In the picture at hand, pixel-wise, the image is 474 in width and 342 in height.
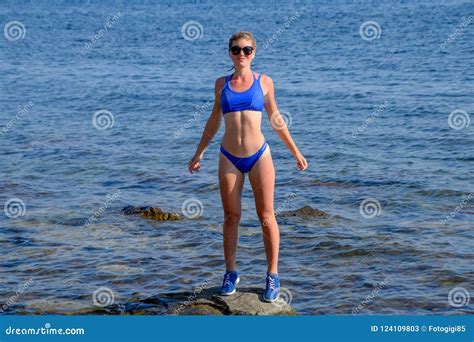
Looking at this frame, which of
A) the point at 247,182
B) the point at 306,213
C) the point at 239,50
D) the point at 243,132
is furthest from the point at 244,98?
the point at 247,182

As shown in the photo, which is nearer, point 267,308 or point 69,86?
point 267,308

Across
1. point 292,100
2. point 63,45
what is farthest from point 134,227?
point 63,45

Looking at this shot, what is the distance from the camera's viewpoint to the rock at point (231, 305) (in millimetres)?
8383

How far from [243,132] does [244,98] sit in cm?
35

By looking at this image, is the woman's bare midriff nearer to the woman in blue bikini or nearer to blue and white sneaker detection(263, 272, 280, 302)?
the woman in blue bikini

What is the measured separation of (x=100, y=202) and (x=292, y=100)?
37.0 feet

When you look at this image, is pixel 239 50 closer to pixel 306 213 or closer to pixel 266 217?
pixel 266 217

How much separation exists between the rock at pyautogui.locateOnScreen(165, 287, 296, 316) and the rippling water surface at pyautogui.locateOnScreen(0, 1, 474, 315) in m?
0.90

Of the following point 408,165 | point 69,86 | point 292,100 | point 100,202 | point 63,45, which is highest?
point 63,45

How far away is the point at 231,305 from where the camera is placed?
27.7 feet

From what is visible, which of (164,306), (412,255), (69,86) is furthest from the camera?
(69,86)

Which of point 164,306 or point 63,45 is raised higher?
point 63,45

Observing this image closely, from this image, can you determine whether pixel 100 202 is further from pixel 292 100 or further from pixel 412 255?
pixel 292 100

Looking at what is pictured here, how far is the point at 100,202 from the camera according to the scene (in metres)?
14.9
